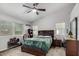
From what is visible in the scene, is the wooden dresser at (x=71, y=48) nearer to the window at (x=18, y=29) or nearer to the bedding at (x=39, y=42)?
the bedding at (x=39, y=42)

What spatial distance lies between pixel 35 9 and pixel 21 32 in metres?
0.93

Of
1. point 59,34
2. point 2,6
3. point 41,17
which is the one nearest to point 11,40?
point 2,6

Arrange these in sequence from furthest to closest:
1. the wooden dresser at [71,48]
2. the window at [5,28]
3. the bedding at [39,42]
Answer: the bedding at [39,42] → the wooden dresser at [71,48] → the window at [5,28]

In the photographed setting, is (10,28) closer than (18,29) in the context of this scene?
Yes

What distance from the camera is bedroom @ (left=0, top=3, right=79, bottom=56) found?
2441 mm

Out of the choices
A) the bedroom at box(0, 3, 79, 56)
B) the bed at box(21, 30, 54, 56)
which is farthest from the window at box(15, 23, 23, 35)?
the bed at box(21, 30, 54, 56)

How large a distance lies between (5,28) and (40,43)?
55.1 inches

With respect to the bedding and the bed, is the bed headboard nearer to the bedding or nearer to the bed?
the bed

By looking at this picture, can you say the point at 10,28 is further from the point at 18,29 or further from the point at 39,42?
the point at 39,42

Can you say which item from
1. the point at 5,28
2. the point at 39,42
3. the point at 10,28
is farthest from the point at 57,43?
the point at 5,28

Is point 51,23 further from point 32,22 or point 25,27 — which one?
point 25,27

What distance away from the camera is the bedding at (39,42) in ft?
9.83

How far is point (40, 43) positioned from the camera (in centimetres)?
307

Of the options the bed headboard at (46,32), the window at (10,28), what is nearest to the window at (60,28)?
the bed headboard at (46,32)
